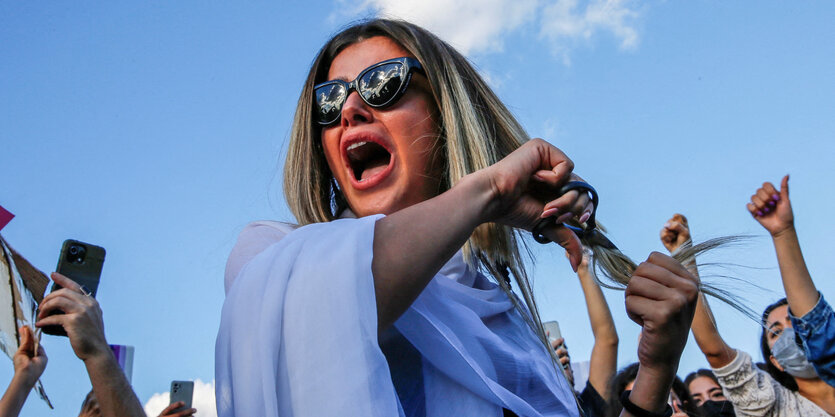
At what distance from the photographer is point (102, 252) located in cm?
237

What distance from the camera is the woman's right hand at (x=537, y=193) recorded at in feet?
4.11

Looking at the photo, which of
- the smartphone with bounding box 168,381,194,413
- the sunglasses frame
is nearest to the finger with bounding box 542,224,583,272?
the sunglasses frame

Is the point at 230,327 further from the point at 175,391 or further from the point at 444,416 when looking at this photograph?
the point at 175,391

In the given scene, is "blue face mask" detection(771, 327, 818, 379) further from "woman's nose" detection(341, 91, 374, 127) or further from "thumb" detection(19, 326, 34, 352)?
"thumb" detection(19, 326, 34, 352)

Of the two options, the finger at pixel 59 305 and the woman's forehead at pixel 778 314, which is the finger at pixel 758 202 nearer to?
the woman's forehead at pixel 778 314

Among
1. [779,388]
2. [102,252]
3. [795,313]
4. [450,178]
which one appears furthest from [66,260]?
[779,388]

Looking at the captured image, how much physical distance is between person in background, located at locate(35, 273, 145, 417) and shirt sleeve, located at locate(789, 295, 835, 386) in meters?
2.78

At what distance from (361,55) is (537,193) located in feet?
2.79

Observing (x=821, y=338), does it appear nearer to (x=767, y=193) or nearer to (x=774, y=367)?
(x=767, y=193)

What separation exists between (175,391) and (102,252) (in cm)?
200

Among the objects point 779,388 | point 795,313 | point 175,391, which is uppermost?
point 795,313

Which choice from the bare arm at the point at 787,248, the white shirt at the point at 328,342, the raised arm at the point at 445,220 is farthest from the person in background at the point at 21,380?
the bare arm at the point at 787,248

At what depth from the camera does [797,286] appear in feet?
10.6

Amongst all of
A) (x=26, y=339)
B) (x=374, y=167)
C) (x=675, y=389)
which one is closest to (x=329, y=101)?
(x=374, y=167)
